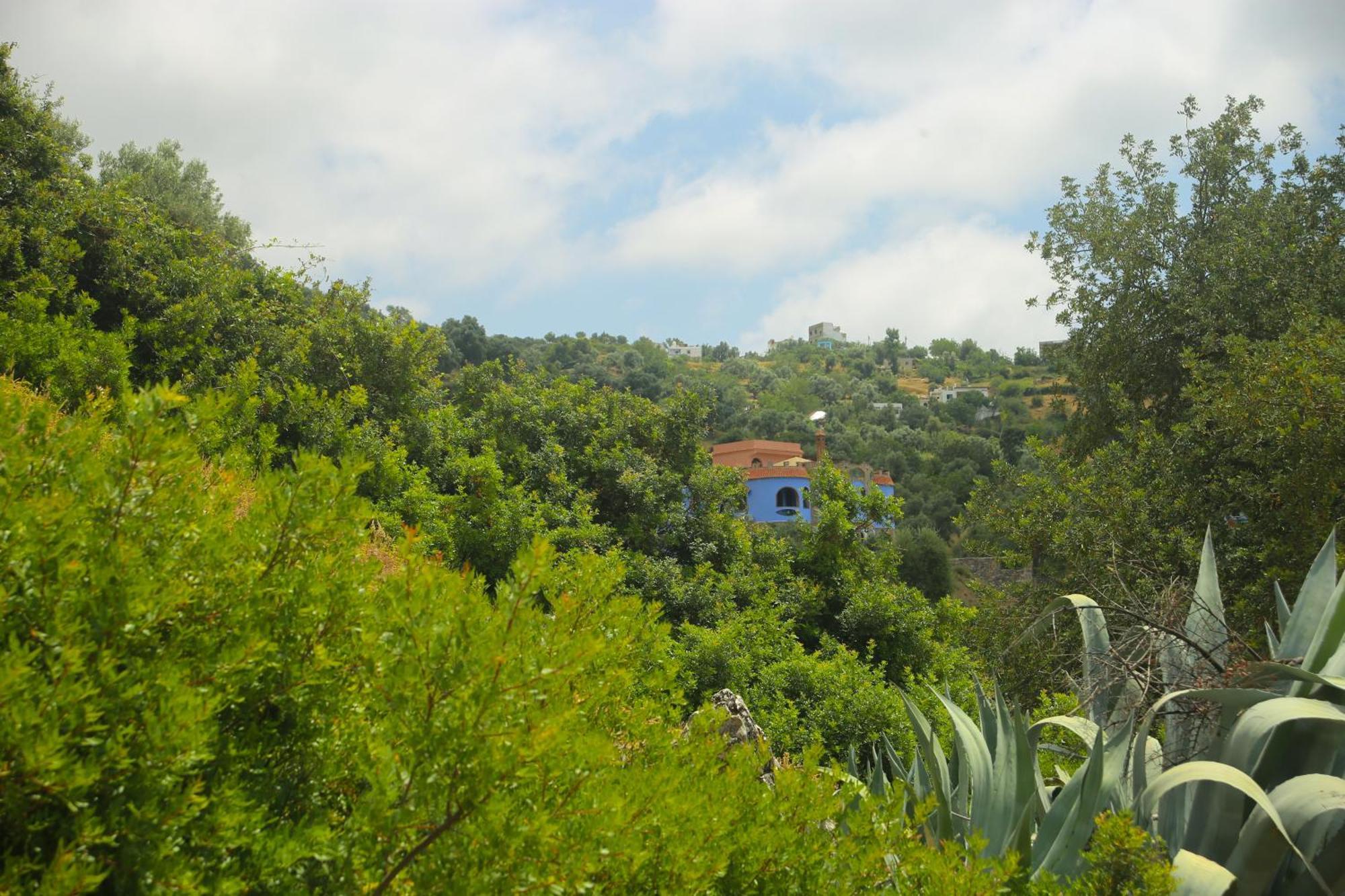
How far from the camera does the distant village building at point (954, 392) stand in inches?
2451

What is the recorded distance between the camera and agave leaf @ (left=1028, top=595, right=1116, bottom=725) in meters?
3.56

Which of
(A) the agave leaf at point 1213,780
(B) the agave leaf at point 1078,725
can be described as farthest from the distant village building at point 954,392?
(A) the agave leaf at point 1213,780

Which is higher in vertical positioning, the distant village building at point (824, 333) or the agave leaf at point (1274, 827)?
the distant village building at point (824, 333)

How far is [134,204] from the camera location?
11094 millimetres

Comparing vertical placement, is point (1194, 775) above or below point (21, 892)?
below

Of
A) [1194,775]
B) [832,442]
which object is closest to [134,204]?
[1194,775]

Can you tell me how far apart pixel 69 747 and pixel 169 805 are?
0.19 meters

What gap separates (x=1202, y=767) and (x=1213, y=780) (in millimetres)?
77

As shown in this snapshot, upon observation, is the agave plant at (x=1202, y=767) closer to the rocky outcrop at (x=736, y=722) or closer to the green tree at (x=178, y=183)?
the rocky outcrop at (x=736, y=722)

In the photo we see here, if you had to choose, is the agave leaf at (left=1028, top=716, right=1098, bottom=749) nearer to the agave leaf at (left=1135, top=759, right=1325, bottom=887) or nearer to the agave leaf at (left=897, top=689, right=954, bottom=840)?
the agave leaf at (left=897, top=689, right=954, bottom=840)

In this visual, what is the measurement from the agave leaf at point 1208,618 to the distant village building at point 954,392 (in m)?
59.4

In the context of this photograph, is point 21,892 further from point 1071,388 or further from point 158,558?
point 1071,388

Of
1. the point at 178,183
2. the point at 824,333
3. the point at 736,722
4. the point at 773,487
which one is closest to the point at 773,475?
the point at 773,487

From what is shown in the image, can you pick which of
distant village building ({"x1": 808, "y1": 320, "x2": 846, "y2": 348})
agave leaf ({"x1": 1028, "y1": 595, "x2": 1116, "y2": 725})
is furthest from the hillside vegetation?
distant village building ({"x1": 808, "y1": 320, "x2": 846, "y2": 348})
